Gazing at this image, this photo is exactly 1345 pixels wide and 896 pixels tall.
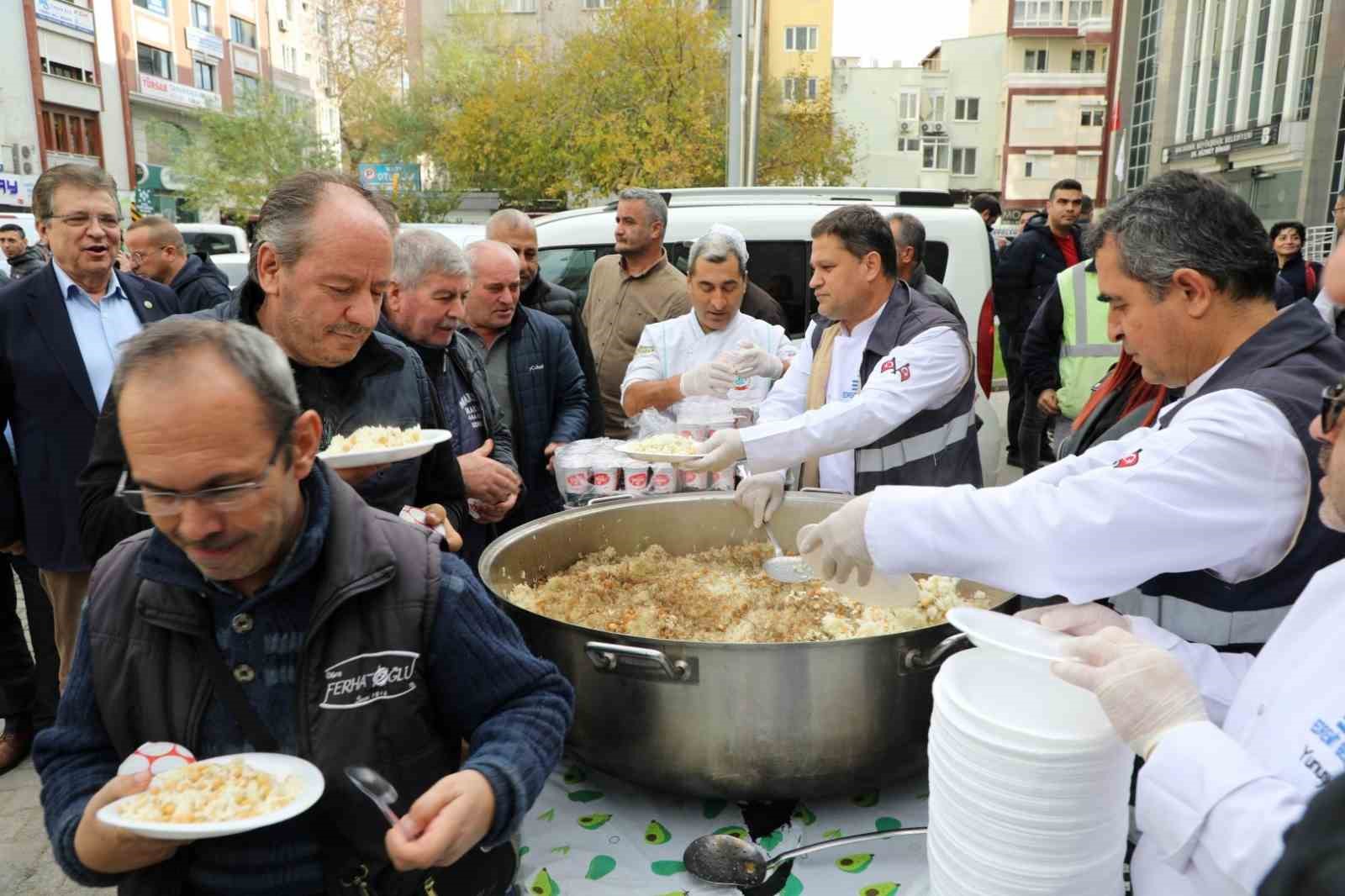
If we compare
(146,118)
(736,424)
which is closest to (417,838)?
(736,424)

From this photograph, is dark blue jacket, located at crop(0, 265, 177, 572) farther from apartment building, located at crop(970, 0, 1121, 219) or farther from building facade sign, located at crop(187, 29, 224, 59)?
apartment building, located at crop(970, 0, 1121, 219)

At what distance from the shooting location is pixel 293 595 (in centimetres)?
132

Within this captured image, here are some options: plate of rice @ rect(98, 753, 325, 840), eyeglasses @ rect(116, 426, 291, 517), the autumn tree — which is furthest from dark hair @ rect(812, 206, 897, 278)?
the autumn tree

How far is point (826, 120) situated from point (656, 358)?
24206 millimetres

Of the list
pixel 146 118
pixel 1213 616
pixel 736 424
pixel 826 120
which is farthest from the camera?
pixel 146 118

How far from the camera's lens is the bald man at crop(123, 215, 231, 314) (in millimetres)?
6023

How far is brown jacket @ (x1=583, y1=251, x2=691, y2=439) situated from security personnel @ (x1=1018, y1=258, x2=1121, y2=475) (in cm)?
208

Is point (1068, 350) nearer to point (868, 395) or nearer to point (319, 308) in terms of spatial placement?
point (868, 395)

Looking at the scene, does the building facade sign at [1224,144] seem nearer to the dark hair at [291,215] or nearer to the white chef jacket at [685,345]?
the white chef jacket at [685,345]

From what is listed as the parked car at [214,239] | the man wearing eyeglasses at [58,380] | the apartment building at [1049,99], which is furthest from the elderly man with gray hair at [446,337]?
the apartment building at [1049,99]

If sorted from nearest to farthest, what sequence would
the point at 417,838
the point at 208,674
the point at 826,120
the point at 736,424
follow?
the point at 417,838 < the point at 208,674 < the point at 736,424 < the point at 826,120

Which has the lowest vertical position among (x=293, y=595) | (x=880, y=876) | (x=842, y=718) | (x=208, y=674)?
(x=880, y=876)

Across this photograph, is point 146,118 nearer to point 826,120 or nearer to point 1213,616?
point 826,120

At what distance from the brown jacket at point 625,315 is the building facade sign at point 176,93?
117ft
